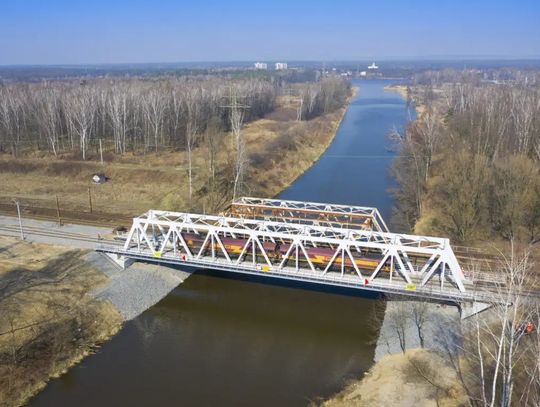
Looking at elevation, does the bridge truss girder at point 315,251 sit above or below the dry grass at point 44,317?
above

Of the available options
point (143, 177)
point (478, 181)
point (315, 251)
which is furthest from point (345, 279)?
point (143, 177)

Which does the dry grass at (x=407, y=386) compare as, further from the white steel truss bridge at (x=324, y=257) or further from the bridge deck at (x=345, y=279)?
the white steel truss bridge at (x=324, y=257)

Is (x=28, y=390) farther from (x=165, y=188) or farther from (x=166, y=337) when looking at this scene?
(x=165, y=188)

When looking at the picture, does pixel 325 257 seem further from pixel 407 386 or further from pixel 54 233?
pixel 54 233

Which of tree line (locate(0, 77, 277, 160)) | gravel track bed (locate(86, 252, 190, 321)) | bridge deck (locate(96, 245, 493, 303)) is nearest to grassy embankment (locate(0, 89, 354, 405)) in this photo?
gravel track bed (locate(86, 252, 190, 321))

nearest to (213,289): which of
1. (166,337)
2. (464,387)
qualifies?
(166,337)

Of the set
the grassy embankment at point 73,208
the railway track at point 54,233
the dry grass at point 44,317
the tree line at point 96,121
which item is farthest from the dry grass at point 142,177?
the dry grass at point 44,317

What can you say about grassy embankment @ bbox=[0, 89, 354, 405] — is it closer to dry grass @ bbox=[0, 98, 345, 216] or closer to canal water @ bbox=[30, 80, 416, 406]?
dry grass @ bbox=[0, 98, 345, 216]
